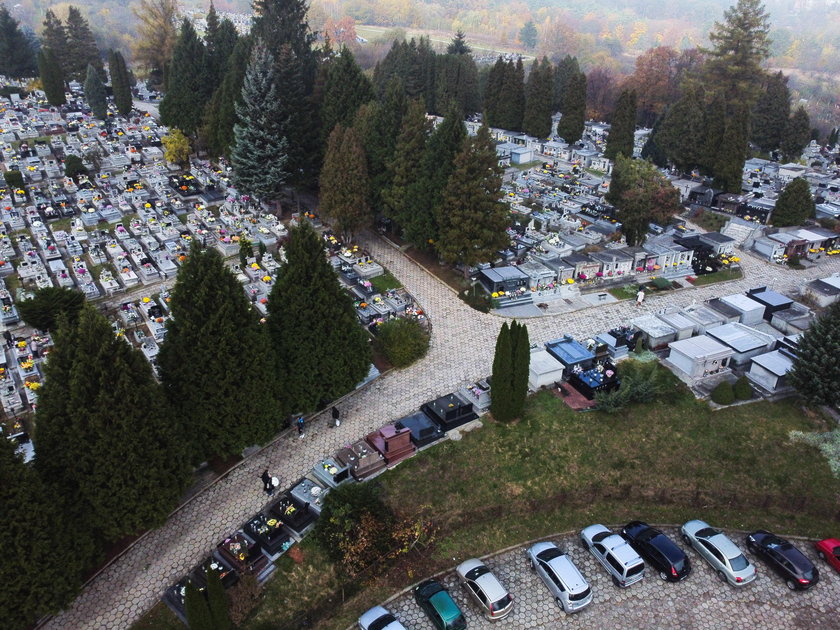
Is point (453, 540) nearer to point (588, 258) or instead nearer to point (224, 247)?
point (588, 258)

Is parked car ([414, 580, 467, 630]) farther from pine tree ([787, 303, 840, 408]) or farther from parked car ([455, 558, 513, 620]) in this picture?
pine tree ([787, 303, 840, 408])

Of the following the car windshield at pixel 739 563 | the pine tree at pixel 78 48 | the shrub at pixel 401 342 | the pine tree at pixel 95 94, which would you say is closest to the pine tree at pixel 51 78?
the pine tree at pixel 95 94

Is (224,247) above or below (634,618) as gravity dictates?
above

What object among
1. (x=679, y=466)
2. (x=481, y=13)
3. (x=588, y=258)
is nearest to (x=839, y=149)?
(x=588, y=258)

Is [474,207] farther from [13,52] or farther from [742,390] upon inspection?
[13,52]

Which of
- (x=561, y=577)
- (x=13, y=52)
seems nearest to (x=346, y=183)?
(x=561, y=577)

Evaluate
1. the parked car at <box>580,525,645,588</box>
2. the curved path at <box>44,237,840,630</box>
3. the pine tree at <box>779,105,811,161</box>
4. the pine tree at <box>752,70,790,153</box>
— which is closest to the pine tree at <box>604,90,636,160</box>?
the pine tree at <box>752,70,790,153</box>
